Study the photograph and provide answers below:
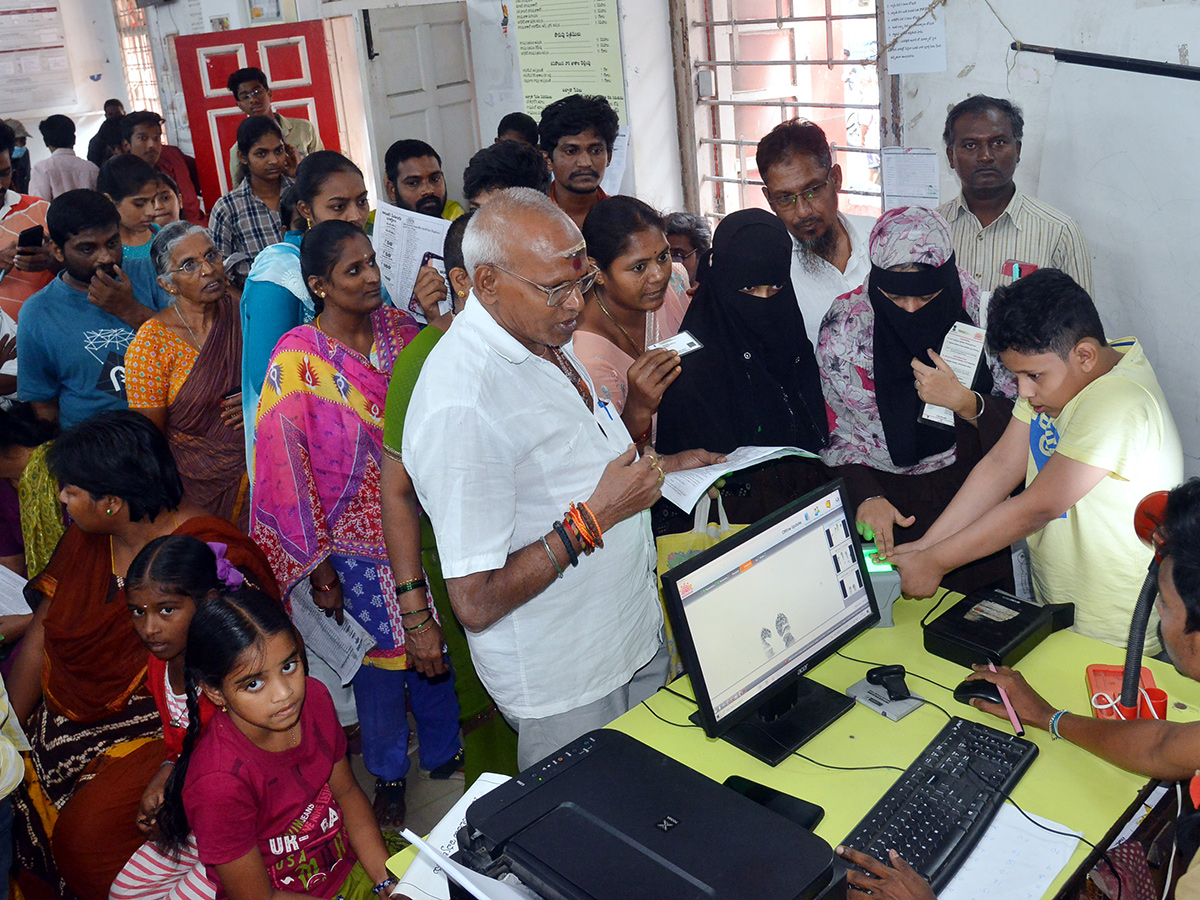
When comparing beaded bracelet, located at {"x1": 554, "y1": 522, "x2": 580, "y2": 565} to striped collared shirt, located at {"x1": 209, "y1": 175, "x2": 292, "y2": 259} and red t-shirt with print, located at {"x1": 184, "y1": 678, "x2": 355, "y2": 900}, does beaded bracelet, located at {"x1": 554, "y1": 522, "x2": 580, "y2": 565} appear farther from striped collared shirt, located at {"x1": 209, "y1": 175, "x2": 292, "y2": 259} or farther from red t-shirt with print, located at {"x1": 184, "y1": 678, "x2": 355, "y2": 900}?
striped collared shirt, located at {"x1": 209, "y1": 175, "x2": 292, "y2": 259}

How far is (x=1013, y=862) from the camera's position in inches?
63.0

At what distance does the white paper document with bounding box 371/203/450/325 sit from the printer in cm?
182

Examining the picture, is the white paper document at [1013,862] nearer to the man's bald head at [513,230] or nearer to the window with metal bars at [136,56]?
the man's bald head at [513,230]

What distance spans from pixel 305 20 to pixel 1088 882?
24.9 ft

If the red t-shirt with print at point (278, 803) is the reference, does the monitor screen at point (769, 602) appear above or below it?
above

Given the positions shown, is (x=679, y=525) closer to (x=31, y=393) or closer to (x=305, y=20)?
(x=31, y=393)

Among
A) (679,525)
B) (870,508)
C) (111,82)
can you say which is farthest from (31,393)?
(111,82)

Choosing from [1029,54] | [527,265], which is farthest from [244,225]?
[1029,54]

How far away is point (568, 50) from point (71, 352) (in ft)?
11.2

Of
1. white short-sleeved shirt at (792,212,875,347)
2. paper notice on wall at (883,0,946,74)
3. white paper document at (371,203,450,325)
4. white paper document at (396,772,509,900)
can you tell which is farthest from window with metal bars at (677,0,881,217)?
white paper document at (396,772,509,900)

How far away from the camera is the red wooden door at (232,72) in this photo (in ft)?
22.8

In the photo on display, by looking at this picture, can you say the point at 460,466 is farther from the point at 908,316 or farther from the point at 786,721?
the point at 908,316

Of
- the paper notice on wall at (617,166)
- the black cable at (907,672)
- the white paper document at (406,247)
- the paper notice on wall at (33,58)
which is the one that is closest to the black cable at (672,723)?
the black cable at (907,672)

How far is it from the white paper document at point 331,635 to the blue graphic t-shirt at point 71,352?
124 centimetres
